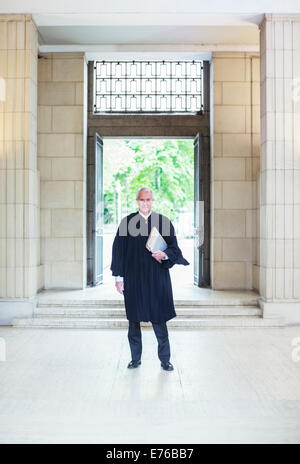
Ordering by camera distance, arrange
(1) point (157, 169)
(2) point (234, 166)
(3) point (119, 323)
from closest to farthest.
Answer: (3) point (119, 323), (2) point (234, 166), (1) point (157, 169)

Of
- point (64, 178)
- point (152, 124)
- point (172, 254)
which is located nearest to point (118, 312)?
point (172, 254)

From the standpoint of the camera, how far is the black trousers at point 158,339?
4457mm

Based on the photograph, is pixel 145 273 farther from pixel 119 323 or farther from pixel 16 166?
pixel 16 166

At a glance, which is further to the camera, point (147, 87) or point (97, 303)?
point (147, 87)

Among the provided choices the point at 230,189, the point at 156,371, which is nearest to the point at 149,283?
the point at 156,371

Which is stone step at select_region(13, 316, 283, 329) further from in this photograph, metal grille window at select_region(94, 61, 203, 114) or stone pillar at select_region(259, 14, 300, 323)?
metal grille window at select_region(94, 61, 203, 114)

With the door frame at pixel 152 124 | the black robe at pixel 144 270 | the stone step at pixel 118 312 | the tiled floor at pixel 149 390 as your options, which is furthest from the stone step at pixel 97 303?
the black robe at pixel 144 270

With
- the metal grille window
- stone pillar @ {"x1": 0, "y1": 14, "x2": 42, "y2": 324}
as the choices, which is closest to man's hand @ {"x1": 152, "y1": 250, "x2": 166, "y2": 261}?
stone pillar @ {"x1": 0, "y1": 14, "x2": 42, "y2": 324}

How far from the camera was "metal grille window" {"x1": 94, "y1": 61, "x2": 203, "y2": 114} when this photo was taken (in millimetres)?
8586

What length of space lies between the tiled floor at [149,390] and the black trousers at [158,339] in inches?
5.8

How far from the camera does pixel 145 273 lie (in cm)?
446

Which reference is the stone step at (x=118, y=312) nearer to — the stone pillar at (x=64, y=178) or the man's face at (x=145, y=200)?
the stone pillar at (x=64, y=178)

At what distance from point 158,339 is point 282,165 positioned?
3.21m

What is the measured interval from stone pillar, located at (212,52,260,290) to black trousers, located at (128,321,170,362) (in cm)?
371
